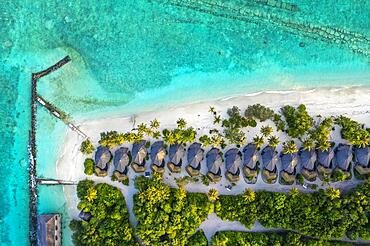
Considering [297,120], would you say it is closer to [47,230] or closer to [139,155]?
[139,155]

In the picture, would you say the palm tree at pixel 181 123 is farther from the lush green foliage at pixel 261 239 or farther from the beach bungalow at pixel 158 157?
the lush green foliage at pixel 261 239

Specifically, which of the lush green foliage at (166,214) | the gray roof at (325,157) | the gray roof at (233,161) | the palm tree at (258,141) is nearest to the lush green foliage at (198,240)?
the lush green foliage at (166,214)

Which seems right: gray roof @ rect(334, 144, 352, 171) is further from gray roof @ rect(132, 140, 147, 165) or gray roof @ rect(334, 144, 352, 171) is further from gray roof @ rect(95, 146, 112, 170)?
gray roof @ rect(95, 146, 112, 170)

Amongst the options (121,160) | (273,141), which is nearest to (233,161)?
(273,141)

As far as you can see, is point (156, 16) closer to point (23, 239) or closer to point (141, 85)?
point (141, 85)

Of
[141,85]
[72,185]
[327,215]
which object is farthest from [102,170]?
[327,215]
